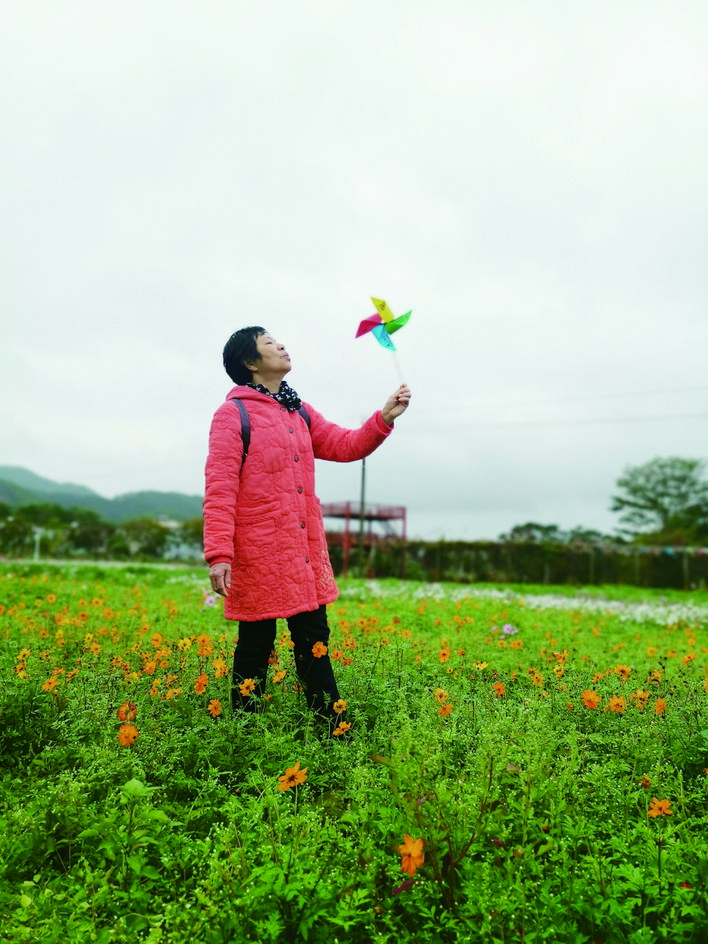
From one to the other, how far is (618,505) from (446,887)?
48.5 meters

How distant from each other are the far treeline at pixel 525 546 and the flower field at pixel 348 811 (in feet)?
55.9

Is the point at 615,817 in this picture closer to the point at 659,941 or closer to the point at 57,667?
the point at 659,941

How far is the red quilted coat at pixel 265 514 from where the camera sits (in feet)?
11.3

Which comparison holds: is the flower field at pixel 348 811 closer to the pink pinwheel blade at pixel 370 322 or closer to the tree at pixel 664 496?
the pink pinwheel blade at pixel 370 322

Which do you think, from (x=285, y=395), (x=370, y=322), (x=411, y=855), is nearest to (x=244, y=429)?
(x=285, y=395)

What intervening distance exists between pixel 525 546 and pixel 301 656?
20.8 m

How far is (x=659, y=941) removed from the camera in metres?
2.17

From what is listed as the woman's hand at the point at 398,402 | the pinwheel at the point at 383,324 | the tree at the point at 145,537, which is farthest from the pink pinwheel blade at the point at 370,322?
the tree at the point at 145,537

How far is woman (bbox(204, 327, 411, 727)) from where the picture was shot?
11.3ft

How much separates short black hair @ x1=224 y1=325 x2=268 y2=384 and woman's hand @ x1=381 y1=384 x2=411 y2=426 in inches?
28.9

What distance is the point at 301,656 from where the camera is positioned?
3.64m

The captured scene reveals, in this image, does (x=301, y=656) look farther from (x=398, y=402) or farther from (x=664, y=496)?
(x=664, y=496)

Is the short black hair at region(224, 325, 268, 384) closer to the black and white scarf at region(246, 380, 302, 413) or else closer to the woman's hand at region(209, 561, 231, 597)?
the black and white scarf at region(246, 380, 302, 413)

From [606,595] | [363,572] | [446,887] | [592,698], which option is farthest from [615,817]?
[363,572]
